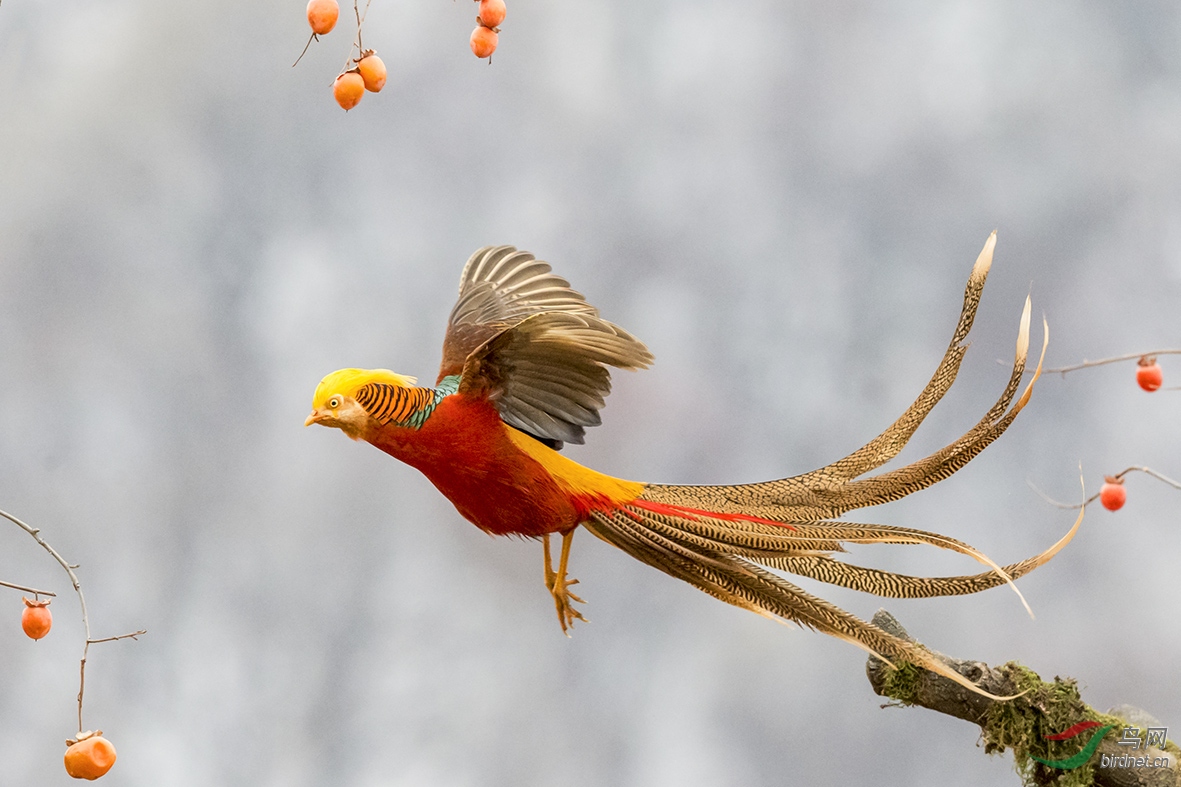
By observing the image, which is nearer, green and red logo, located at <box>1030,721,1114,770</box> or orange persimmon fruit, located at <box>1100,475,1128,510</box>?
orange persimmon fruit, located at <box>1100,475,1128,510</box>

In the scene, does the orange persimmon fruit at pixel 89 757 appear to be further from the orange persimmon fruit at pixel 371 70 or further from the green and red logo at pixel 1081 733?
the green and red logo at pixel 1081 733

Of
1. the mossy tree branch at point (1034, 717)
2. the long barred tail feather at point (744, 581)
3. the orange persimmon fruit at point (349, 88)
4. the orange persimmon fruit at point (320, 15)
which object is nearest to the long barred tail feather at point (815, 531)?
the long barred tail feather at point (744, 581)

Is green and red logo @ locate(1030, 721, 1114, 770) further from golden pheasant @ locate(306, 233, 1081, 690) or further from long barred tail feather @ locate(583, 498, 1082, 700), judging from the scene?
golden pheasant @ locate(306, 233, 1081, 690)

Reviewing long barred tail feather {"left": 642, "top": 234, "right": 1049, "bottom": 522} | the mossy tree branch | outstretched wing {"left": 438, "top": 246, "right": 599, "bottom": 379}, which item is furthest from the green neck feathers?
the mossy tree branch

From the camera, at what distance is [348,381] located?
8.65ft

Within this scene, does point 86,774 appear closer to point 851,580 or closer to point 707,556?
point 707,556

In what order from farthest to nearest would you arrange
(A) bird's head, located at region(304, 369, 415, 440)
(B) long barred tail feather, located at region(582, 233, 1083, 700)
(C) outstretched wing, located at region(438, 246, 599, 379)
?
1. (C) outstretched wing, located at region(438, 246, 599, 379)
2. (B) long barred tail feather, located at region(582, 233, 1083, 700)
3. (A) bird's head, located at region(304, 369, 415, 440)

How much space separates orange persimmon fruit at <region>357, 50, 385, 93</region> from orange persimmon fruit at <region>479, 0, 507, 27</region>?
28 centimetres

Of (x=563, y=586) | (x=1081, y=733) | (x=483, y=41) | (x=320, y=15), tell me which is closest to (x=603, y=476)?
(x=563, y=586)

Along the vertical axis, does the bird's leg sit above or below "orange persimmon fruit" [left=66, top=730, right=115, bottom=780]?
above

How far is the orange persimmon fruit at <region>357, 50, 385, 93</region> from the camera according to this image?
8.07 ft

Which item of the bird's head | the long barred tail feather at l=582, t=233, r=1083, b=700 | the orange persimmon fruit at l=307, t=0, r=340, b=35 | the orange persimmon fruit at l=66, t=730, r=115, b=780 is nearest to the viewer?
the orange persimmon fruit at l=66, t=730, r=115, b=780

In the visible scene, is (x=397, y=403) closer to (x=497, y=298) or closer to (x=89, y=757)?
(x=497, y=298)

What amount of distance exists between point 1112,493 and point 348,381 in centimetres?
165
